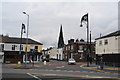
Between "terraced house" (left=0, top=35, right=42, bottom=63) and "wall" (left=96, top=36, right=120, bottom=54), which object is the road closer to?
"wall" (left=96, top=36, right=120, bottom=54)

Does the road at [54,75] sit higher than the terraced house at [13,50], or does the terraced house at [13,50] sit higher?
the terraced house at [13,50]

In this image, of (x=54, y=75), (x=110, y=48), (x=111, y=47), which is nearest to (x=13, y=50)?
(x=110, y=48)

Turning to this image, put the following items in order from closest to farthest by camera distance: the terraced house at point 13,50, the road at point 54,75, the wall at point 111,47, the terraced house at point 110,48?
the road at point 54,75
the terraced house at point 110,48
the wall at point 111,47
the terraced house at point 13,50

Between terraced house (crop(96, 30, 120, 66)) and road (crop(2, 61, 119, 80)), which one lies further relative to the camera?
Answer: terraced house (crop(96, 30, 120, 66))

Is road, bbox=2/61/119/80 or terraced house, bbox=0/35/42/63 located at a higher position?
terraced house, bbox=0/35/42/63

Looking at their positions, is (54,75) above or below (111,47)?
below

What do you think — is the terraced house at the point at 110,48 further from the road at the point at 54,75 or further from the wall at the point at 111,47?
the road at the point at 54,75

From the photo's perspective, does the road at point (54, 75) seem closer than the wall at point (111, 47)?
Yes

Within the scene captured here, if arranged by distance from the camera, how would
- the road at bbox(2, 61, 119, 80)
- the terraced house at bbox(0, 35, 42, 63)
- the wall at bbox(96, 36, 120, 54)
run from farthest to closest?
the terraced house at bbox(0, 35, 42, 63)
the wall at bbox(96, 36, 120, 54)
the road at bbox(2, 61, 119, 80)

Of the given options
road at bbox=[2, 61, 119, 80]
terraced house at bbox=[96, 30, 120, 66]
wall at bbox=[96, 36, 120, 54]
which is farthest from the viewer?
wall at bbox=[96, 36, 120, 54]

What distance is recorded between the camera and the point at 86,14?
36906mm

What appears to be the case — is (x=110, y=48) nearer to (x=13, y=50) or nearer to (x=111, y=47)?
(x=111, y=47)

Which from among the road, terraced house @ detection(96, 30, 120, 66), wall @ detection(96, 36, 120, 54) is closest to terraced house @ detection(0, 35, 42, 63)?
terraced house @ detection(96, 30, 120, 66)

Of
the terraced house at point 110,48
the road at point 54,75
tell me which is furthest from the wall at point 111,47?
the road at point 54,75
